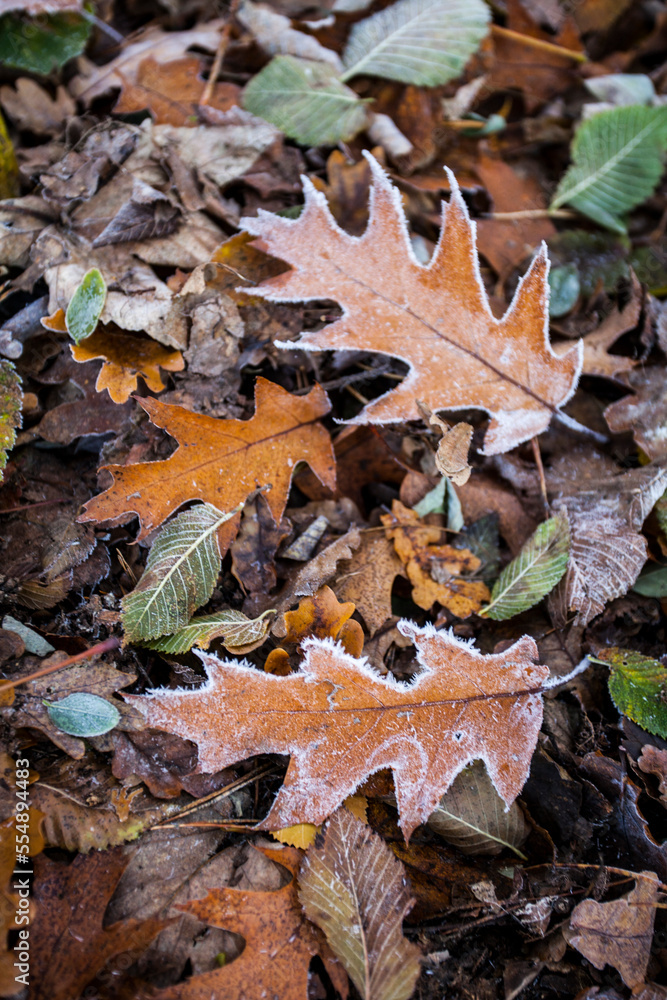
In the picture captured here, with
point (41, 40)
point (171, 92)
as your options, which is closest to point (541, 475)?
point (171, 92)

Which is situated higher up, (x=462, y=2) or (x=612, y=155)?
(x=462, y=2)

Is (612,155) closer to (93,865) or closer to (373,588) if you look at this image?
(373,588)

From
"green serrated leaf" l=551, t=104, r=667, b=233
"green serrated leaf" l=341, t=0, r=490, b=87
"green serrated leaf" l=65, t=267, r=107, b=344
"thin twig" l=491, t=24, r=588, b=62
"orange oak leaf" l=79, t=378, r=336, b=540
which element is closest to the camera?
"orange oak leaf" l=79, t=378, r=336, b=540

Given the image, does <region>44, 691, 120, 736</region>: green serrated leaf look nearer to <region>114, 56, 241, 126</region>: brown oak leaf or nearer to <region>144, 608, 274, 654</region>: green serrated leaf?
<region>144, 608, 274, 654</region>: green serrated leaf

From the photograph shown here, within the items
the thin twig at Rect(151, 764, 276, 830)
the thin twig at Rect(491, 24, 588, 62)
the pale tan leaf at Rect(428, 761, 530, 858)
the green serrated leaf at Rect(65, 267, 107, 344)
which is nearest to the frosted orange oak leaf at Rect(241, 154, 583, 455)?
the green serrated leaf at Rect(65, 267, 107, 344)

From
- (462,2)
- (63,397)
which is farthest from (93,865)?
(462,2)

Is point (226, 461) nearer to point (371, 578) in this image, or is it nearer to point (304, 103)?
point (371, 578)

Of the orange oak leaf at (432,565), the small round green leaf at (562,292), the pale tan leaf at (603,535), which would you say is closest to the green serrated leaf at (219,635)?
the orange oak leaf at (432,565)
